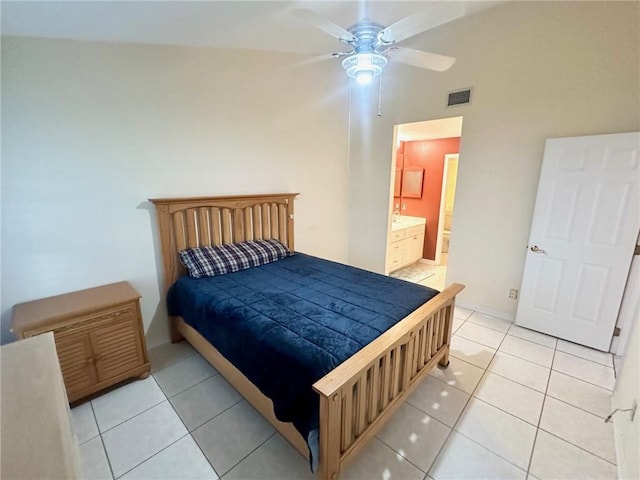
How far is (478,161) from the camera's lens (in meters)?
3.16

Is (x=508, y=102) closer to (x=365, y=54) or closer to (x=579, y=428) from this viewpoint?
(x=365, y=54)

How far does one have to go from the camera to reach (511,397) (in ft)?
6.93

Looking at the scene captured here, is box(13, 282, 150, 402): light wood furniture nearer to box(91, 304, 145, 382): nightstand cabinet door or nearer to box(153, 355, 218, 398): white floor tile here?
box(91, 304, 145, 382): nightstand cabinet door

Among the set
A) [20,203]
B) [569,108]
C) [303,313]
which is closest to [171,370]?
[303,313]

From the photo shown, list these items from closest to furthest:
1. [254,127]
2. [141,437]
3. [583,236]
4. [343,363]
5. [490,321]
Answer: [343,363] < [141,437] < [583,236] < [254,127] < [490,321]

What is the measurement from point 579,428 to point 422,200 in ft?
12.9

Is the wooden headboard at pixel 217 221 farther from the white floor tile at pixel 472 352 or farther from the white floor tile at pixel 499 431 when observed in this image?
the white floor tile at pixel 499 431

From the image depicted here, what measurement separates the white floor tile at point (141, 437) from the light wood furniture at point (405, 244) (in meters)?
3.25

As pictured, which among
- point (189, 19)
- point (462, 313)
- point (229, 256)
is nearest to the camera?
point (189, 19)

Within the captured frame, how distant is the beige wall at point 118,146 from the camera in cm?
192

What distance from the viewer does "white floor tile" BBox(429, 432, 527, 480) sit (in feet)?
5.14

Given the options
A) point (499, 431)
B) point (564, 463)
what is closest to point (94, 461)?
point (499, 431)

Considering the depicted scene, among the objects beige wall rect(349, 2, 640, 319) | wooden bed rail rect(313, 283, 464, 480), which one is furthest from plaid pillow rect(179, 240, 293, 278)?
beige wall rect(349, 2, 640, 319)

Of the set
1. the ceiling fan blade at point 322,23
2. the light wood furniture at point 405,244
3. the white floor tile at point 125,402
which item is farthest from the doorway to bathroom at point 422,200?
the white floor tile at point 125,402
